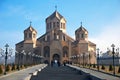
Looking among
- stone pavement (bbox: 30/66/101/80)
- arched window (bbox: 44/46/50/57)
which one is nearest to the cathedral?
arched window (bbox: 44/46/50/57)

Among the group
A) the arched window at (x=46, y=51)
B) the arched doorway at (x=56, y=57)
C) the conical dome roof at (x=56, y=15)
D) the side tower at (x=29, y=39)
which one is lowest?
the arched doorway at (x=56, y=57)

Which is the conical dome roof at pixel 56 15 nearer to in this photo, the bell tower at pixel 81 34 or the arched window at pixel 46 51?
the bell tower at pixel 81 34

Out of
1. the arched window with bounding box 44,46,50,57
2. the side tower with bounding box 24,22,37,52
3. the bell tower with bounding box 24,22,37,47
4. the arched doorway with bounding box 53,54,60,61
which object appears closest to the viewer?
the side tower with bounding box 24,22,37,52

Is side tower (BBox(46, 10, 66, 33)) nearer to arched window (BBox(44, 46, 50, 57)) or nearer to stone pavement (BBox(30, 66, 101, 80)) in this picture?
arched window (BBox(44, 46, 50, 57))

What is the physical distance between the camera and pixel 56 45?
78.7 metres

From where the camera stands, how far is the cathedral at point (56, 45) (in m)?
78.2

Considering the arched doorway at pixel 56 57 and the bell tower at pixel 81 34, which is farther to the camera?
the arched doorway at pixel 56 57

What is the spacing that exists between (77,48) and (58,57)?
6233 mm

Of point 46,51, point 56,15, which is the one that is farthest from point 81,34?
point 46,51

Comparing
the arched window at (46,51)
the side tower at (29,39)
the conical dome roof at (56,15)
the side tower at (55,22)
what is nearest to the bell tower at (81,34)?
the side tower at (55,22)

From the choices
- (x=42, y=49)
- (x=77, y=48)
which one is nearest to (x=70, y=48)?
(x=77, y=48)

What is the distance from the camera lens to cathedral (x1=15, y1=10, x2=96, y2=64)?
78188 mm

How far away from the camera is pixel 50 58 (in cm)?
7825

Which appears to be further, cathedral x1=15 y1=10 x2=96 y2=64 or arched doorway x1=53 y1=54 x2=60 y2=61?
arched doorway x1=53 y1=54 x2=60 y2=61
